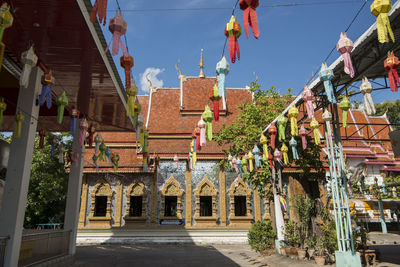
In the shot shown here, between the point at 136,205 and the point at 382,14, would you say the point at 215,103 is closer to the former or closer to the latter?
the point at 382,14

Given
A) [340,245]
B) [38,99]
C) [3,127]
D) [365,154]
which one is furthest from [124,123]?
[365,154]

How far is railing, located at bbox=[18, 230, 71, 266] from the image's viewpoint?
7266mm

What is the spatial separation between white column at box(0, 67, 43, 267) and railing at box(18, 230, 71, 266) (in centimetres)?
77

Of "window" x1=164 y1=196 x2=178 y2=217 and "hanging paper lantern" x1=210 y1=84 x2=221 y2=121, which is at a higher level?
"hanging paper lantern" x1=210 y1=84 x2=221 y2=121

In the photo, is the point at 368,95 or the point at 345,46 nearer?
the point at 345,46

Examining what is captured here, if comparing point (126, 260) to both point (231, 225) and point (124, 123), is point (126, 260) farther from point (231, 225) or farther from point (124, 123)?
point (231, 225)

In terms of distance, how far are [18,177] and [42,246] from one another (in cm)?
268

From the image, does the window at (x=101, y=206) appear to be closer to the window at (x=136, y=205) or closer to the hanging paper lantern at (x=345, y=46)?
the window at (x=136, y=205)

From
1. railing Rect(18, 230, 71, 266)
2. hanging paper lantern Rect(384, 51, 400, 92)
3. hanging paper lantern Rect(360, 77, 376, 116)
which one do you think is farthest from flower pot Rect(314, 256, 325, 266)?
railing Rect(18, 230, 71, 266)

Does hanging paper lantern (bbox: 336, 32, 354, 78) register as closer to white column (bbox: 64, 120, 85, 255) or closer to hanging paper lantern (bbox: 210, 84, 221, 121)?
hanging paper lantern (bbox: 210, 84, 221, 121)

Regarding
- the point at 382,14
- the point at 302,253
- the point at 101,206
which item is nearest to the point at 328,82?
the point at 382,14

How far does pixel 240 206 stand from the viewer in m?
18.3

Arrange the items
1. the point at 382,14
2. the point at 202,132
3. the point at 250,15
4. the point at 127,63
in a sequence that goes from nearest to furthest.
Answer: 1. the point at 250,15
2. the point at 382,14
3. the point at 127,63
4. the point at 202,132

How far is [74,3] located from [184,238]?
14.7m
